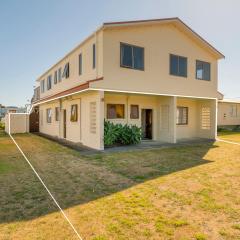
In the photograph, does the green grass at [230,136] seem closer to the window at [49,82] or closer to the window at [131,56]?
the window at [131,56]

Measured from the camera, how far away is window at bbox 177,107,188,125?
18236 mm

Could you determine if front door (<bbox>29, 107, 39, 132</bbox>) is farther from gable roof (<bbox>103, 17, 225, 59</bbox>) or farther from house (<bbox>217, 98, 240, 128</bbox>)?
house (<bbox>217, 98, 240, 128</bbox>)

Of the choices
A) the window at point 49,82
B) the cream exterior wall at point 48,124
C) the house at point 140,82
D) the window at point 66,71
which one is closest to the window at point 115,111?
the house at point 140,82

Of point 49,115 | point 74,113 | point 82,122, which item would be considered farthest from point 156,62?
point 49,115

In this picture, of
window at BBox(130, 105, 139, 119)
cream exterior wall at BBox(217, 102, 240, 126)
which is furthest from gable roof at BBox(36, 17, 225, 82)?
cream exterior wall at BBox(217, 102, 240, 126)

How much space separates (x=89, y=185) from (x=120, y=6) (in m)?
12.2

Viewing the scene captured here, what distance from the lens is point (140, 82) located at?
1355 centimetres

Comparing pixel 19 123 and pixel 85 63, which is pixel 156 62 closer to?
pixel 85 63

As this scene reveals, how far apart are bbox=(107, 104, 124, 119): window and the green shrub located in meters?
1.24

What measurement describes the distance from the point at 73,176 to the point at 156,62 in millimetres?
9669

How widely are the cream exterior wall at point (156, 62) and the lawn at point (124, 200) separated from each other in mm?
5395

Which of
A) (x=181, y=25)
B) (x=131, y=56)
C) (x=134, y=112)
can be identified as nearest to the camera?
→ (x=131, y=56)

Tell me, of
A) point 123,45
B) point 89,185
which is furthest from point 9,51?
point 89,185

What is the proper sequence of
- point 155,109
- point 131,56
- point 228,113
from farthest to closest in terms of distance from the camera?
point 228,113 < point 155,109 < point 131,56
